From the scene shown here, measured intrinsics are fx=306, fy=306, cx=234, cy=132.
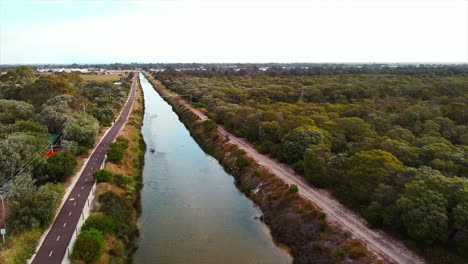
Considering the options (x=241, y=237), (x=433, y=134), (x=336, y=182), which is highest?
(x=433, y=134)

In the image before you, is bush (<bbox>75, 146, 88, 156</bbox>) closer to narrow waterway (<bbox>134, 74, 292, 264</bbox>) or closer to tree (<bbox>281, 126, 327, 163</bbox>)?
narrow waterway (<bbox>134, 74, 292, 264</bbox>)

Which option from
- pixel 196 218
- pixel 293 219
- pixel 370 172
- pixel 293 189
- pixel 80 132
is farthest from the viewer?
pixel 80 132

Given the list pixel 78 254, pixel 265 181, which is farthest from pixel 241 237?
pixel 78 254

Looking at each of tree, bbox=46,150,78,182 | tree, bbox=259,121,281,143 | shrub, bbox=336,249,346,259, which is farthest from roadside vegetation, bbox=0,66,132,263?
tree, bbox=259,121,281,143

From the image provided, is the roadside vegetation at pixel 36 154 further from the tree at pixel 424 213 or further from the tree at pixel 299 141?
the tree at pixel 424 213

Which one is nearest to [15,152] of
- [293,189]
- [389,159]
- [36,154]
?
[36,154]

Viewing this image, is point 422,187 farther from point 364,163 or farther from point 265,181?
point 265,181

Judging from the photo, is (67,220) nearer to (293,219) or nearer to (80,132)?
(293,219)
